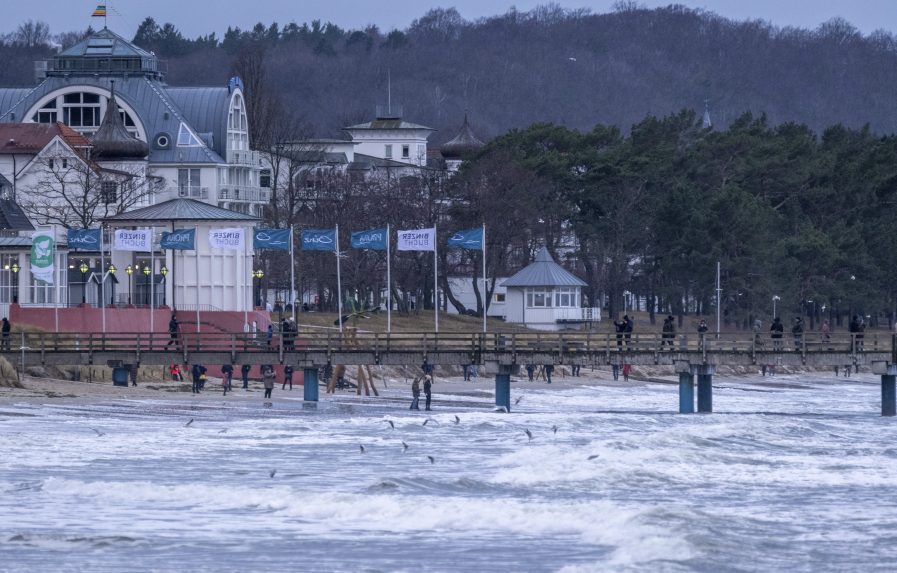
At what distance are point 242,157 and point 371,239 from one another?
41360 millimetres

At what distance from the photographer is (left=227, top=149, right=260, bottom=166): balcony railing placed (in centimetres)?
9800

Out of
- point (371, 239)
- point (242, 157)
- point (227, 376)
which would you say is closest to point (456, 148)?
point (242, 157)

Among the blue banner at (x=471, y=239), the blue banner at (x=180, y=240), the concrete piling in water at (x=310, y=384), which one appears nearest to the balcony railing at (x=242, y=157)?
the blue banner at (x=180, y=240)

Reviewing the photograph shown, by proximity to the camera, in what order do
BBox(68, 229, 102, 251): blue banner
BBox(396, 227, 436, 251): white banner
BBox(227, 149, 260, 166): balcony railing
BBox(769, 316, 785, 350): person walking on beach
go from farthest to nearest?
BBox(227, 149, 260, 166): balcony railing < BBox(68, 229, 102, 251): blue banner < BBox(396, 227, 436, 251): white banner < BBox(769, 316, 785, 350): person walking on beach

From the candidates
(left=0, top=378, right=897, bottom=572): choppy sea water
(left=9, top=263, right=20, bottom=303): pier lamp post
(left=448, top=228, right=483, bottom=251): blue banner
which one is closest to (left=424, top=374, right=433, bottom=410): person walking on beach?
(left=0, top=378, right=897, bottom=572): choppy sea water

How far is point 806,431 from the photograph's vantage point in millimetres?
46094

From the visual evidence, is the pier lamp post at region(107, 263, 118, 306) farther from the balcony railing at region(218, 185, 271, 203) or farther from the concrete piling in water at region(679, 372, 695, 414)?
the balcony railing at region(218, 185, 271, 203)

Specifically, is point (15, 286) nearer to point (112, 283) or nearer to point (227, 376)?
point (112, 283)

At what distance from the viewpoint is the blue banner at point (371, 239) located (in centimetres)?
5856

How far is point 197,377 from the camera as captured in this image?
5519 centimetres

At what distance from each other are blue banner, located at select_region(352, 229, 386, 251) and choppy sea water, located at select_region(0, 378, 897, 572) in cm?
978

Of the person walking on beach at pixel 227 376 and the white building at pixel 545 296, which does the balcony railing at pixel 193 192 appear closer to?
the white building at pixel 545 296

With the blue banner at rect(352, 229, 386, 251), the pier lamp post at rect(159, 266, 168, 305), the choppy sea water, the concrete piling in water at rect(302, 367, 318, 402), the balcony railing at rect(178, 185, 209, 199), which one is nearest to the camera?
the choppy sea water

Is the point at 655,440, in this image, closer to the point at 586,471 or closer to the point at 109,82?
the point at 586,471
